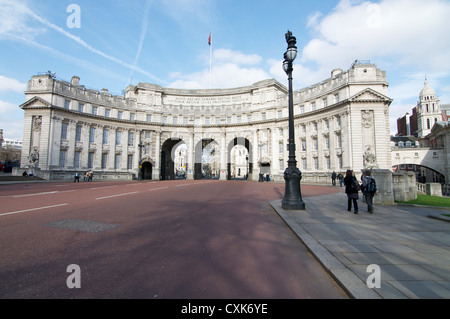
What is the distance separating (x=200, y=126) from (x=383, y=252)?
1781 inches

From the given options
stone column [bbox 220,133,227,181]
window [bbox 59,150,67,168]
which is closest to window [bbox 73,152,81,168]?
window [bbox 59,150,67,168]

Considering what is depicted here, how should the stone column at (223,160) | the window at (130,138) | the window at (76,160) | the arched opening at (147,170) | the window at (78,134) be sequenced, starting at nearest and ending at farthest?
the window at (76,160), the window at (78,134), the window at (130,138), the arched opening at (147,170), the stone column at (223,160)

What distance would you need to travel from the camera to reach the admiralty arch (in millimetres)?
32438

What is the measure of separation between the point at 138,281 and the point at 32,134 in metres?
44.3

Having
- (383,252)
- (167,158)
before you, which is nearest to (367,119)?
(383,252)

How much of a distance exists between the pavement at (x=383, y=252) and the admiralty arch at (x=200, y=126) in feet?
71.2

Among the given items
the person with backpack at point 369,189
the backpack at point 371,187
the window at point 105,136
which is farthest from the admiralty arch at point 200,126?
the backpack at point 371,187

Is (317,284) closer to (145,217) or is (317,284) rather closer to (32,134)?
(145,217)

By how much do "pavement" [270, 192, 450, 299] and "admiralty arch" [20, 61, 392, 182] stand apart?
71.2 feet

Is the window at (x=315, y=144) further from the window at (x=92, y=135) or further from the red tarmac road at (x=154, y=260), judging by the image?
the window at (x=92, y=135)

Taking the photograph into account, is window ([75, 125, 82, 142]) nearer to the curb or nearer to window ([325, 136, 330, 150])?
window ([325, 136, 330, 150])

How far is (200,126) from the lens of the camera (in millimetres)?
47562

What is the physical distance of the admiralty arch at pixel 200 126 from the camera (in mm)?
32438
